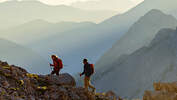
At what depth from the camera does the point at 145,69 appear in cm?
10169

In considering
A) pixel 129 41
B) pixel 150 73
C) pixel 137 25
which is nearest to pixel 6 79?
pixel 150 73

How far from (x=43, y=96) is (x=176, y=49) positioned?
9346 cm

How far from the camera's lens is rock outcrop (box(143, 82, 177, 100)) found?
45.3 feet

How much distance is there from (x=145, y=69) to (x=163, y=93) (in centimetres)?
8913

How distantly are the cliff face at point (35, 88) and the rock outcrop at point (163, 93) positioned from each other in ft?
7.22

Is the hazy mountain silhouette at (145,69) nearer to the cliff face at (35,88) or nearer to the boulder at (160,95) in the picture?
the boulder at (160,95)

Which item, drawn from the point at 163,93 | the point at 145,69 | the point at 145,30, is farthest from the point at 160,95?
the point at 145,30

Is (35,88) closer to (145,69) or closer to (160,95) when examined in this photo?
(160,95)

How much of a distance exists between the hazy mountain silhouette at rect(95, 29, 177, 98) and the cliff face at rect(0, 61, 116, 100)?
79.4 meters

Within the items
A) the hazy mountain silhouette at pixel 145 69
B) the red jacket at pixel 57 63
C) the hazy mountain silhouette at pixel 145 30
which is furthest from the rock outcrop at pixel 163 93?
the hazy mountain silhouette at pixel 145 30

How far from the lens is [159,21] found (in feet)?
581

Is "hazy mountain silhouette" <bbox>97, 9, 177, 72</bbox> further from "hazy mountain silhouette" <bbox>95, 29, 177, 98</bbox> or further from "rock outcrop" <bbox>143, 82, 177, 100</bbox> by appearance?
"rock outcrop" <bbox>143, 82, 177, 100</bbox>

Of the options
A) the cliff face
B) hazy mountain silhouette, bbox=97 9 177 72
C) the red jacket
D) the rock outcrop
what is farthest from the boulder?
hazy mountain silhouette, bbox=97 9 177 72

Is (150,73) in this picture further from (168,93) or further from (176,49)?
(168,93)
